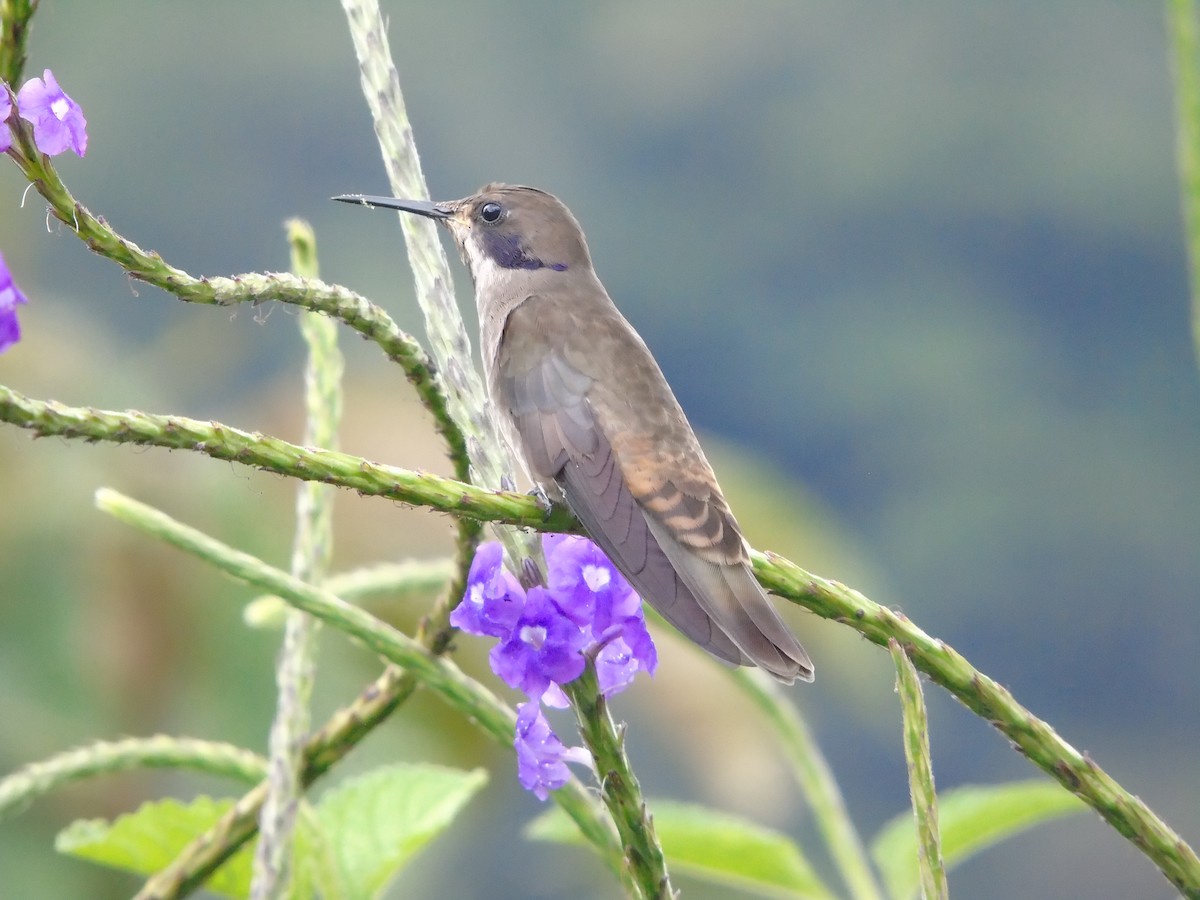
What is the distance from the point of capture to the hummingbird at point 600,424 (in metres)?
1.67

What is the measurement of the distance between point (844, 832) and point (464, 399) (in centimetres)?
103

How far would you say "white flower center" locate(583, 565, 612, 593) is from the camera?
4.82 ft

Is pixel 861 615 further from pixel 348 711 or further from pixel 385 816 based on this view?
pixel 385 816

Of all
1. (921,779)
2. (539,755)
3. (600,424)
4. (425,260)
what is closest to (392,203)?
→ (425,260)

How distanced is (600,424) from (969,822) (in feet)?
2.88

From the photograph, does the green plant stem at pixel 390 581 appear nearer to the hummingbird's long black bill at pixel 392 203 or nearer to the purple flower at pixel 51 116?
the hummingbird's long black bill at pixel 392 203

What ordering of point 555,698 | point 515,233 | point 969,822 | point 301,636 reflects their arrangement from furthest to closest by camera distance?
point 515,233
point 969,822
point 301,636
point 555,698

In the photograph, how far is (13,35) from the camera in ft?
3.69

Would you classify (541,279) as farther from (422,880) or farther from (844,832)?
(422,880)

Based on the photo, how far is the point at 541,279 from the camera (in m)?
2.67

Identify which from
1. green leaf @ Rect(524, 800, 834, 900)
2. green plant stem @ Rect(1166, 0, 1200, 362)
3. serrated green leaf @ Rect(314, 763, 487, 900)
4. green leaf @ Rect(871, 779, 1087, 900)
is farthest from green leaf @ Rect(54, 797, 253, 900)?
green plant stem @ Rect(1166, 0, 1200, 362)

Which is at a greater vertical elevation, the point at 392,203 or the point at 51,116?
the point at 392,203

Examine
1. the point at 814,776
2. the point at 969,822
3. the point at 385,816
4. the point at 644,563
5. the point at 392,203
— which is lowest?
the point at 385,816

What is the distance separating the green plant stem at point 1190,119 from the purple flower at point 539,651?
2.71ft
